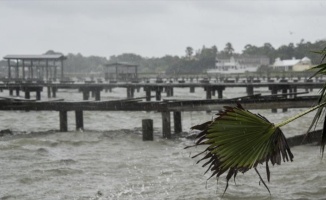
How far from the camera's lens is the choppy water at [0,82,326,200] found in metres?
6.67

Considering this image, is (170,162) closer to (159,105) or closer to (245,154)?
(159,105)

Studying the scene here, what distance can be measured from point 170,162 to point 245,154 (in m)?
6.84

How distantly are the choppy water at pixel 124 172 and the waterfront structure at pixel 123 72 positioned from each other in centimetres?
4499

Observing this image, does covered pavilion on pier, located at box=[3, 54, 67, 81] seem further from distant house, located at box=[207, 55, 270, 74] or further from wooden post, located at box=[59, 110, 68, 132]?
distant house, located at box=[207, 55, 270, 74]

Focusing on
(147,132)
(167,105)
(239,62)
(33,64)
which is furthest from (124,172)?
(239,62)

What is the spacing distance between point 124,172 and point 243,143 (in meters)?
5.87

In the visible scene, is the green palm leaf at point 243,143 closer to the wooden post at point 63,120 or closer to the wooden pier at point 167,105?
the wooden pier at point 167,105

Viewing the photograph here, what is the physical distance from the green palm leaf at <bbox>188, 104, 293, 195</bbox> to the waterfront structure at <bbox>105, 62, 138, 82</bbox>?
54331 mm

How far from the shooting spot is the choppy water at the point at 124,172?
6.67 meters

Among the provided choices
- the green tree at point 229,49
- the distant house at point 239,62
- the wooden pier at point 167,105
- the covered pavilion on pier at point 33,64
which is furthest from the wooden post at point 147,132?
Answer: the green tree at point 229,49

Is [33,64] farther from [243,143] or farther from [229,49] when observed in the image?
[229,49]

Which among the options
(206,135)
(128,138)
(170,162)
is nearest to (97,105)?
(128,138)

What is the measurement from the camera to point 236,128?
2.80m

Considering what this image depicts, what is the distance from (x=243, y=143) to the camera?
9.10 ft
